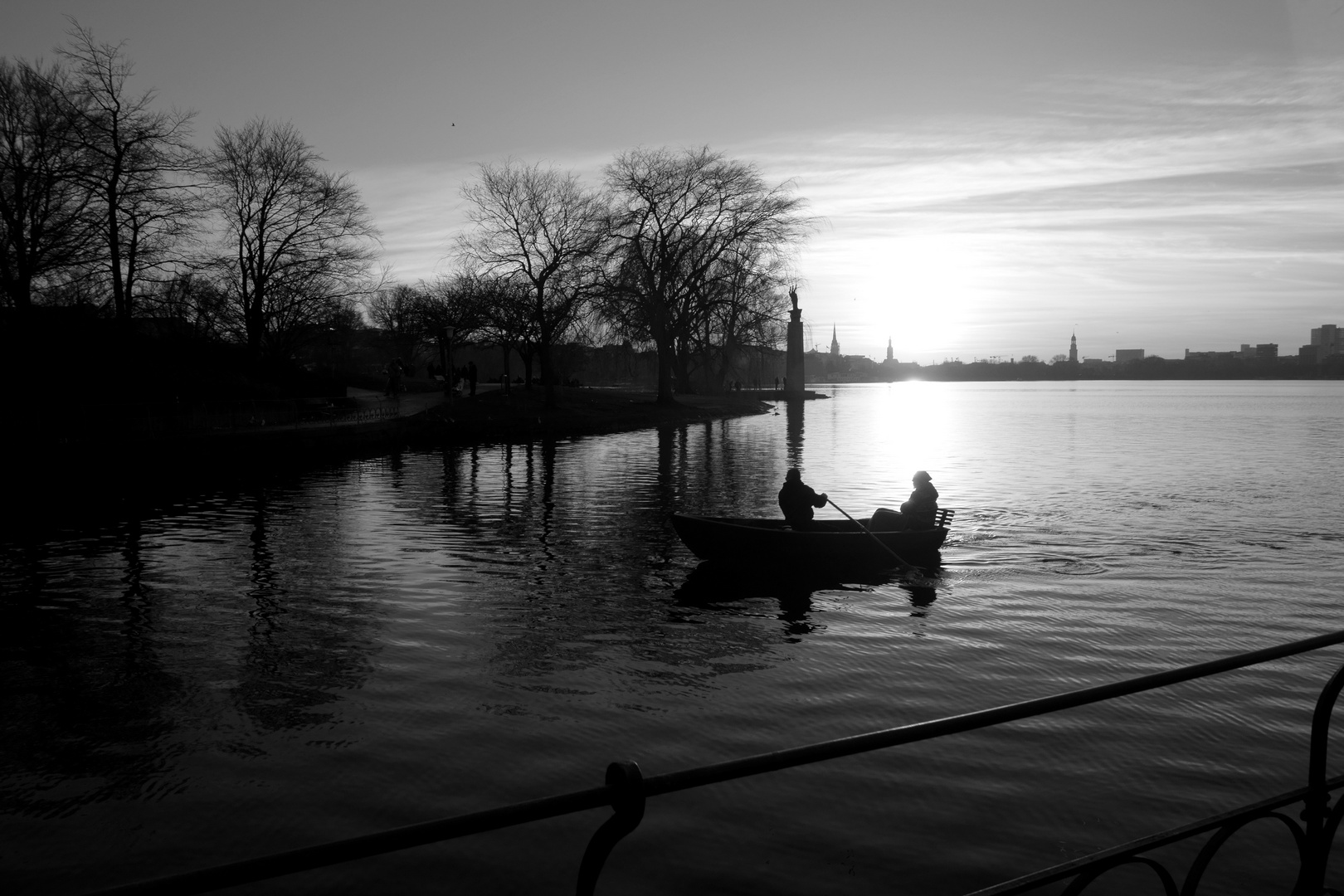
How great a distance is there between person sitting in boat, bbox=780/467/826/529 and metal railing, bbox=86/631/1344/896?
13.4m

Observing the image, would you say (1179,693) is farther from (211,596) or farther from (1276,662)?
(211,596)

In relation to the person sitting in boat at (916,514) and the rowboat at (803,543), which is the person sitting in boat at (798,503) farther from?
the person sitting in boat at (916,514)

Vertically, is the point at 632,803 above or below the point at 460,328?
below

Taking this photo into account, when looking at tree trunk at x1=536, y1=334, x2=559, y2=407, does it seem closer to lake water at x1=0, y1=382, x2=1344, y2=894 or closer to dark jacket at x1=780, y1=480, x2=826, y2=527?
lake water at x1=0, y1=382, x2=1344, y2=894

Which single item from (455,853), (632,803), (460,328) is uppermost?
(460,328)

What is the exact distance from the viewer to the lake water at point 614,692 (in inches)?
291

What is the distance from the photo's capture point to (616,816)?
102 inches

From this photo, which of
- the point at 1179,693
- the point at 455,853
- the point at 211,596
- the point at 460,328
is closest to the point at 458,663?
A: the point at 455,853

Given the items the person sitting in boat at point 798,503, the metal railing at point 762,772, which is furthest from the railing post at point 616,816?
the person sitting in boat at point 798,503

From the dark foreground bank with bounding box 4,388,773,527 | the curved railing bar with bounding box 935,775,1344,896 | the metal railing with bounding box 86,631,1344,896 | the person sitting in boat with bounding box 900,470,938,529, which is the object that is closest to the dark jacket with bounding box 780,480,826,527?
the person sitting in boat with bounding box 900,470,938,529

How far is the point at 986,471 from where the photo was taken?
3581 cm

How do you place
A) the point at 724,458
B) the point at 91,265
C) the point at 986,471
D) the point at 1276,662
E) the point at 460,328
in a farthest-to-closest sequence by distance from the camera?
the point at 460,328 → the point at 724,458 → the point at 986,471 → the point at 91,265 → the point at 1276,662

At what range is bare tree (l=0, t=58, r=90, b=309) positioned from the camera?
2834cm

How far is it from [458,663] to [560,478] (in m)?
21.3
